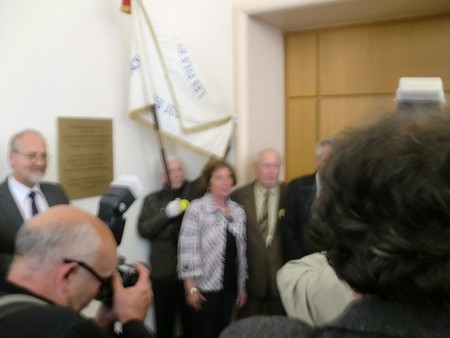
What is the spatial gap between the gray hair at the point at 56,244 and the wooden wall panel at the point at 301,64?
278 centimetres

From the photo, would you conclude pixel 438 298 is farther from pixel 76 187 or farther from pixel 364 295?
pixel 76 187

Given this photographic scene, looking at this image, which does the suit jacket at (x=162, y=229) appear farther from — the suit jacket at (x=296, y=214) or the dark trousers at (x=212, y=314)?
the suit jacket at (x=296, y=214)

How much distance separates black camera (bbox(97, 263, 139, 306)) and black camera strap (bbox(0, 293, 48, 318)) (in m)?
0.20

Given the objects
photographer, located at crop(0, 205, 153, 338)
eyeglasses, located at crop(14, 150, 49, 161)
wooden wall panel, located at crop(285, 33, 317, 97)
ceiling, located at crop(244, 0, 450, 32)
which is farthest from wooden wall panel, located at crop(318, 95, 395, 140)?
photographer, located at crop(0, 205, 153, 338)

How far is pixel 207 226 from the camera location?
2871 mm

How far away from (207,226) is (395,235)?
2.28 metres

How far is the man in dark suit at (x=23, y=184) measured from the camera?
2.30 metres

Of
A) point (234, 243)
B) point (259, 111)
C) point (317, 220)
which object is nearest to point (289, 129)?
point (259, 111)

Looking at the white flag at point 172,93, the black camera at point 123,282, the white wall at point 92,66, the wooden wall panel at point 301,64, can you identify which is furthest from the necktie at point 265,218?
the black camera at point 123,282

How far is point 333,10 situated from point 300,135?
0.97 m

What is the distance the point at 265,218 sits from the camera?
3016mm

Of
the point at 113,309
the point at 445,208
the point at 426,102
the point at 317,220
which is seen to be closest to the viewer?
the point at 445,208

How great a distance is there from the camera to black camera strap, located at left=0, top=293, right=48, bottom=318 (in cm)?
91

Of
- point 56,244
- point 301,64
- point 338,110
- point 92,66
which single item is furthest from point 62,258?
point 301,64
